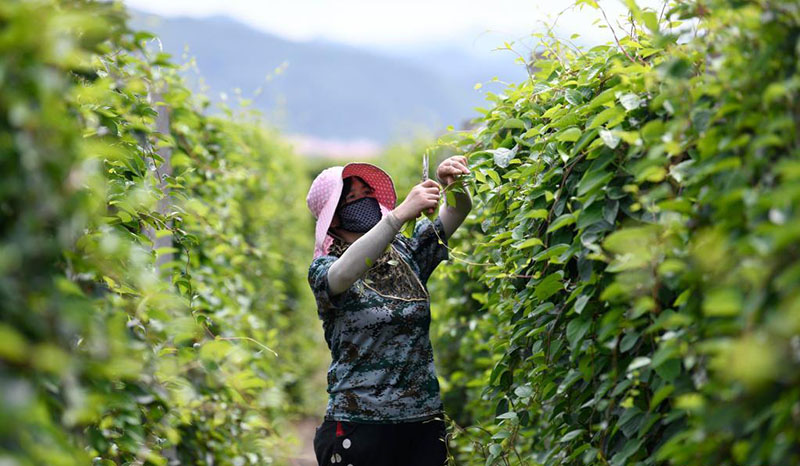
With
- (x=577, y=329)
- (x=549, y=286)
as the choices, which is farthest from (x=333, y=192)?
(x=577, y=329)

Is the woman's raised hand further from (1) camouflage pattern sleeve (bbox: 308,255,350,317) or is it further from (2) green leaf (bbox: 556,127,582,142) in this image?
(2) green leaf (bbox: 556,127,582,142)

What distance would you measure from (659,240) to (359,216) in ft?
5.05

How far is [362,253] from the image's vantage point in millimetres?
2561

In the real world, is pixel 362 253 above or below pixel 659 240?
below

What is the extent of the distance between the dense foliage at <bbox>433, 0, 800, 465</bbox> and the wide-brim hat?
1.19 feet

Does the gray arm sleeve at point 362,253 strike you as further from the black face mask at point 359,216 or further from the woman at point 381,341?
the black face mask at point 359,216

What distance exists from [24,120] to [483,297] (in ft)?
8.84

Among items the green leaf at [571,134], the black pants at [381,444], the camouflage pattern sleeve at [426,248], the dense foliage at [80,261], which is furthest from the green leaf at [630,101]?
the black pants at [381,444]

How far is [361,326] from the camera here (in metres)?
2.73

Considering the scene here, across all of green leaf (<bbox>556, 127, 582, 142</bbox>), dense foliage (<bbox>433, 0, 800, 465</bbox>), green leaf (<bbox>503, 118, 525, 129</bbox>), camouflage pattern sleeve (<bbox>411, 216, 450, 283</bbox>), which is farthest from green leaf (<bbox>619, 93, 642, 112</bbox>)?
camouflage pattern sleeve (<bbox>411, 216, 450, 283</bbox>)

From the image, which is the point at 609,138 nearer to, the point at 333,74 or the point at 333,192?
the point at 333,192

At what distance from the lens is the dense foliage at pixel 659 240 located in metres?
1.15

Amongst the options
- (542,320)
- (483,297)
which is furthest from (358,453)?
(483,297)

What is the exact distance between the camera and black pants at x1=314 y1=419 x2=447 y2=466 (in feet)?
8.79
